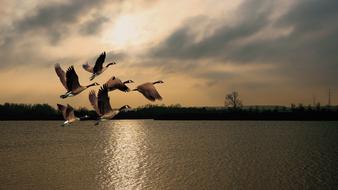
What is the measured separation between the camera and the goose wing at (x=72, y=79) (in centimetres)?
402

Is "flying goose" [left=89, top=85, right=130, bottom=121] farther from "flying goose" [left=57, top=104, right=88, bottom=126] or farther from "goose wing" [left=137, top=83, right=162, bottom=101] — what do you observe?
"flying goose" [left=57, top=104, right=88, bottom=126]

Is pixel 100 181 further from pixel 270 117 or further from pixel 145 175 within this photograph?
pixel 270 117

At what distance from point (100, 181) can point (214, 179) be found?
14.4m

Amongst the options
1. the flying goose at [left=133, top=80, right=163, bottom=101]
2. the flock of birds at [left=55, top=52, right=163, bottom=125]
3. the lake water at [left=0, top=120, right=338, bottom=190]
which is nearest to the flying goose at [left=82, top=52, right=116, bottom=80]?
the flock of birds at [left=55, top=52, right=163, bottom=125]

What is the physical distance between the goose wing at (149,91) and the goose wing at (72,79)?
2.04 ft

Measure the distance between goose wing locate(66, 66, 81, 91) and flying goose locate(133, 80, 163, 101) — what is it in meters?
0.62

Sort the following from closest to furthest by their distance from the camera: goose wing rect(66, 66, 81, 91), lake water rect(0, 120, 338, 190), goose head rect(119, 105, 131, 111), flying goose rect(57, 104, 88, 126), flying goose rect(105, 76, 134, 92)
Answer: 1. flying goose rect(105, 76, 134, 92)
2. goose head rect(119, 105, 131, 111)
3. goose wing rect(66, 66, 81, 91)
4. flying goose rect(57, 104, 88, 126)
5. lake water rect(0, 120, 338, 190)

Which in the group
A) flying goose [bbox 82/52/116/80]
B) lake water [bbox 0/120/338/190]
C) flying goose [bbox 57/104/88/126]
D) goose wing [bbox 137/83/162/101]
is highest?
flying goose [bbox 82/52/116/80]

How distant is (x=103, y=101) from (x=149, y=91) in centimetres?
42

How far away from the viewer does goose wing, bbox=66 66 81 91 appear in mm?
4023

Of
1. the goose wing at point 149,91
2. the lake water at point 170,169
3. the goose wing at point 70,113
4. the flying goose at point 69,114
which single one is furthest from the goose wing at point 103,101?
the lake water at point 170,169

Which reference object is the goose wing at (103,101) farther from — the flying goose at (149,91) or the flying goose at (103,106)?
the flying goose at (149,91)

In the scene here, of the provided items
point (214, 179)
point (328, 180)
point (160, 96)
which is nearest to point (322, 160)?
point (328, 180)

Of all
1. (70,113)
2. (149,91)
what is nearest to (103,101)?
(149,91)
